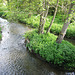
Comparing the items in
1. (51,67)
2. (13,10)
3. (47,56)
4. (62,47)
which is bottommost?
(51,67)

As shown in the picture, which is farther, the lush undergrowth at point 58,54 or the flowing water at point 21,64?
the lush undergrowth at point 58,54

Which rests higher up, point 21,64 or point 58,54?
point 58,54

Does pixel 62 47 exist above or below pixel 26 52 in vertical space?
above

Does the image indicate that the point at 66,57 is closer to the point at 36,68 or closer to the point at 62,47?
the point at 62,47

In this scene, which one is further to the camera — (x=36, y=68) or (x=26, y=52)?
(x=26, y=52)

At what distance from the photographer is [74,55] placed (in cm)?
642

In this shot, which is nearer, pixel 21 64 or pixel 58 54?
pixel 58 54

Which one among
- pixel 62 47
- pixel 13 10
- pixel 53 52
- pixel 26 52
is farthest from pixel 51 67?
pixel 13 10

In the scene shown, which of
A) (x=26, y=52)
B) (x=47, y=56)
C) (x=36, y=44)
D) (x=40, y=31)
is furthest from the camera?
(x=40, y=31)

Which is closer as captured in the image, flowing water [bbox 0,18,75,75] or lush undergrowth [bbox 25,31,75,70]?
flowing water [bbox 0,18,75,75]

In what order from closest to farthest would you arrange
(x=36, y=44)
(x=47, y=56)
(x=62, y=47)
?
Answer: (x=47, y=56)
(x=62, y=47)
(x=36, y=44)

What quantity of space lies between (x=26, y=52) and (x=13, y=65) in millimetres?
2269

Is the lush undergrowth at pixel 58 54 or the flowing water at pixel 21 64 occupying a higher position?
the lush undergrowth at pixel 58 54

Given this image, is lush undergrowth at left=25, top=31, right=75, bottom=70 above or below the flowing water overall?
above
